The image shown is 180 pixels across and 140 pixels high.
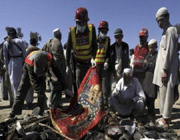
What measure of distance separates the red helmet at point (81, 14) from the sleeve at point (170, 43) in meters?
1.66

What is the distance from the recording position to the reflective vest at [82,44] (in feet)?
12.4

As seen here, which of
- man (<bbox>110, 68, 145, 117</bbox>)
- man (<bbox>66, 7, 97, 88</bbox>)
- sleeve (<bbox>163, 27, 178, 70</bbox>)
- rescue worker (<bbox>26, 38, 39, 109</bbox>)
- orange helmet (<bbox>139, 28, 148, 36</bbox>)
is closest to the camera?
sleeve (<bbox>163, 27, 178, 70</bbox>)

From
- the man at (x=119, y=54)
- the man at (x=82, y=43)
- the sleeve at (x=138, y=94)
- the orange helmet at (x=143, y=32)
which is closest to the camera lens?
A: the man at (x=82, y=43)

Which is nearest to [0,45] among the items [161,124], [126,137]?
[126,137]

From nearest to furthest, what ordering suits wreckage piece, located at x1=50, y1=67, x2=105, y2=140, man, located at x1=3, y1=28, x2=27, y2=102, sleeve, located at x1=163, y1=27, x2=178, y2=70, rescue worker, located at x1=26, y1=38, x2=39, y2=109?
wreckage piece, located at x1=50, y1=67, x2=105, y2=140
sleeve, located at x1=163, y1=27, x2=178, y2=70
man, located at x1=3, y1=28, x2=27, y2=102
rescue worker, located at x1=26, y1=38, x2=39, y2=109

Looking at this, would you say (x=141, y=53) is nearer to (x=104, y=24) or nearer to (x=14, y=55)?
(x=104, y=24)

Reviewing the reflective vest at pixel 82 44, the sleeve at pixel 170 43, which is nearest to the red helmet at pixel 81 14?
the reflective vest at pixel 82 44

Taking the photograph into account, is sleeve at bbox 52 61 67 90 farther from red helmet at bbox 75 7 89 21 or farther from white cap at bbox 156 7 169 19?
white cap at bbox 156 7 169 19

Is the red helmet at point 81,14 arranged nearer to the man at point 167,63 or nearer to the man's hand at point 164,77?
the man at point 167,63

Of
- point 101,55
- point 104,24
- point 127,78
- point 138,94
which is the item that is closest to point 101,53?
point 101,55

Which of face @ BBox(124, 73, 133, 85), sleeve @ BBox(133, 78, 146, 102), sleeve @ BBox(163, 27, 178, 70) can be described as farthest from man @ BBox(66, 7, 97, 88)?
sleeve @ BBox(163, 27, 178, 70)

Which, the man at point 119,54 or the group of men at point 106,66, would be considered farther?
the man at point 119,54

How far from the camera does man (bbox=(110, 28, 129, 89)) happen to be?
15.3 ft

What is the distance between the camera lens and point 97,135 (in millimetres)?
2812
